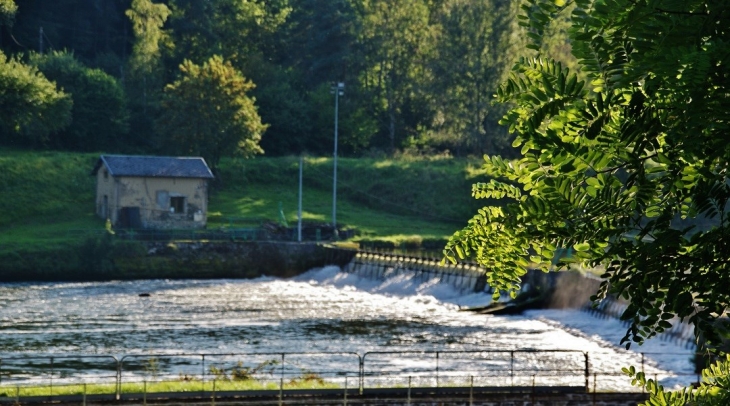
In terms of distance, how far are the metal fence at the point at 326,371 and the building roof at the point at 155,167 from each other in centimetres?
4019

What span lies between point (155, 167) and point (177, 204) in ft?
8.83

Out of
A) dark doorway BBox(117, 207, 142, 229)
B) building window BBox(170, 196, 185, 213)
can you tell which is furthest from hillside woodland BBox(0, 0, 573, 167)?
dark doorway BBox(117, 207, 142, 229)

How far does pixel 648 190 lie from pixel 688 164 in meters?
0.23

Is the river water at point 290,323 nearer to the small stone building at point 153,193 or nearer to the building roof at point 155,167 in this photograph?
the small stone building at point 153,193

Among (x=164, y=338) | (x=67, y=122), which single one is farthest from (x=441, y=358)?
(x=67, y=122)

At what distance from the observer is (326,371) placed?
33000 millimetres

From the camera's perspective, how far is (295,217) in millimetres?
81938

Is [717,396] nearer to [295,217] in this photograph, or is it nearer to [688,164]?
[688,164]

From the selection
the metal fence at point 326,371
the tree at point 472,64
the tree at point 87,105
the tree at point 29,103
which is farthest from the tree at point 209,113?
the metal fence at point 326,371

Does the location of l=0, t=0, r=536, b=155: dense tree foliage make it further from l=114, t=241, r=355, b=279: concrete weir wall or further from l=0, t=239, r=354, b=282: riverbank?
l=0, t=239, r=354, b=282: riverbank

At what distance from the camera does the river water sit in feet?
131

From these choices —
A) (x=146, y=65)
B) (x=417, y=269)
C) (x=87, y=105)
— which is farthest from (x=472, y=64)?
(x=417, y=269)

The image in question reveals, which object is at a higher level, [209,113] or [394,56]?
[394,56]

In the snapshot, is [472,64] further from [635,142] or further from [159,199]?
[635,142]
